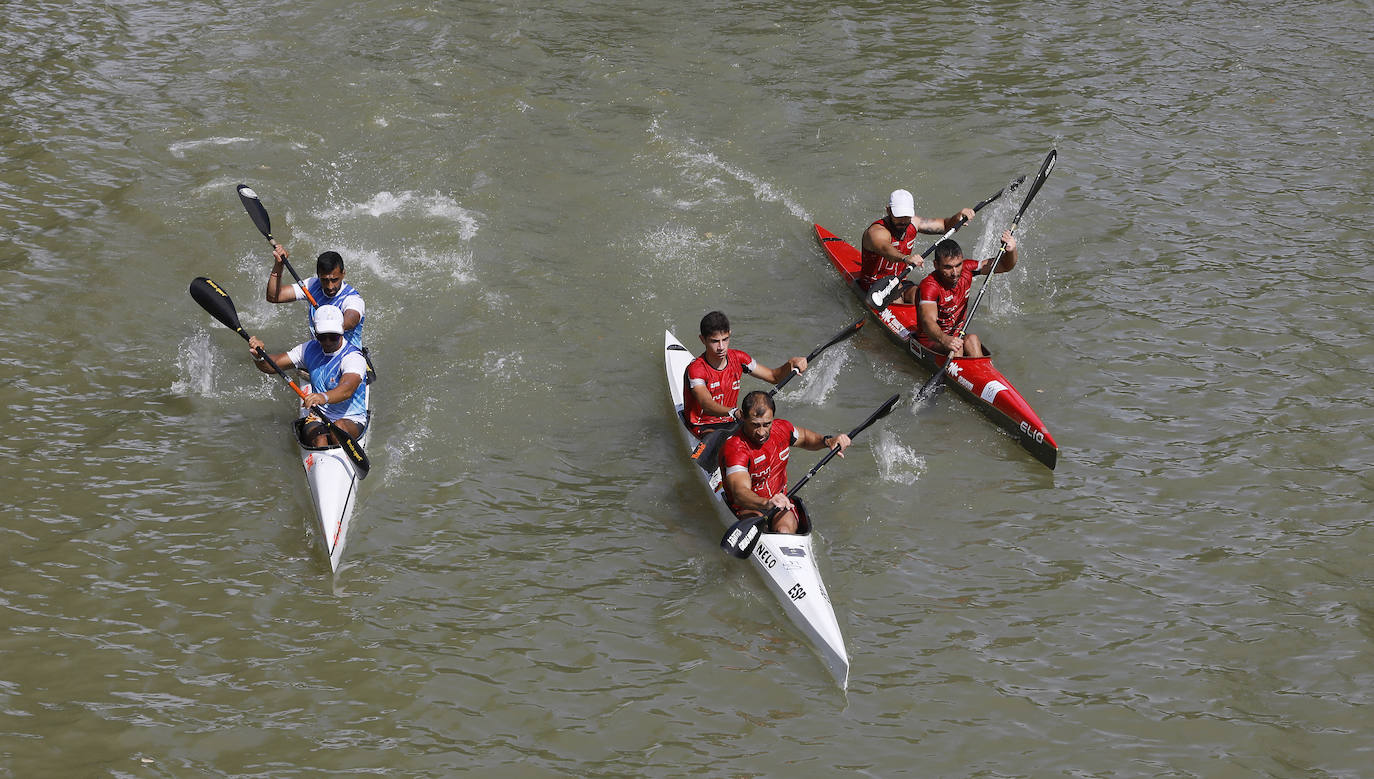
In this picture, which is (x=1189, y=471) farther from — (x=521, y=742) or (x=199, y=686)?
(x=199, y=686)

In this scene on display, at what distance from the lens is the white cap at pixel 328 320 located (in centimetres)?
933

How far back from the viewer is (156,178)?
541 inches

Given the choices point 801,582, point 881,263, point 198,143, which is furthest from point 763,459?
point 198,143

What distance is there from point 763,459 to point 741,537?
27.4 inches

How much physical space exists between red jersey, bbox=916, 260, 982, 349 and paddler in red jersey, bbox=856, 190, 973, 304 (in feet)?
2.08

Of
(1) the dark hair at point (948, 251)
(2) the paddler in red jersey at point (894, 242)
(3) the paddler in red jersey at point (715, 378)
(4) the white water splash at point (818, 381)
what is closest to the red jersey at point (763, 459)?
(3) the paddler in red jersey at point (715, 378)

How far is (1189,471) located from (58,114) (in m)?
15.0

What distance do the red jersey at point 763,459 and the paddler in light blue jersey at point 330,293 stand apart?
389 centimetres

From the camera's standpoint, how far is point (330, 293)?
10133 millimetres

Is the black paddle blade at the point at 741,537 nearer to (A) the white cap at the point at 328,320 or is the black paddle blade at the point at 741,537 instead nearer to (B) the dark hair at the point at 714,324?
(B) the dark hair at the point at 714,324

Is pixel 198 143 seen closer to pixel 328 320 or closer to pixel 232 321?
pixel 232 321

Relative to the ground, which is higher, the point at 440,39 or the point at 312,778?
the point at 440,39

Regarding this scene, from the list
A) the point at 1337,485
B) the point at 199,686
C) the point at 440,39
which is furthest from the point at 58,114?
the point at 1337,485

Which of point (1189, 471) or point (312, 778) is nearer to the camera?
point (312, 778)
